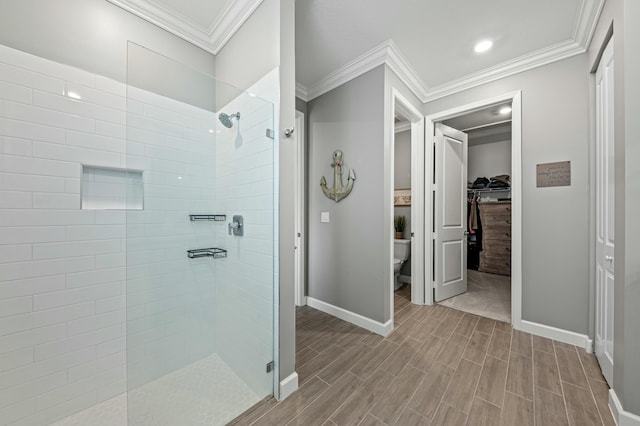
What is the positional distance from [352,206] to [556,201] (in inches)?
A: 72.8

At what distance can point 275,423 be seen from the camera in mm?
1285

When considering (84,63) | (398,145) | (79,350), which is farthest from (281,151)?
(398,145)

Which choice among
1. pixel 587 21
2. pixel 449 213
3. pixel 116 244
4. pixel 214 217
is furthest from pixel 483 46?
pixel 116 244

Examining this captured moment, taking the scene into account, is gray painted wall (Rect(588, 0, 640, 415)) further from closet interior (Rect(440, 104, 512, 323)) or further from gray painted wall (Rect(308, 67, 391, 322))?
closet interior (Rect(440, 104, 512, 323))

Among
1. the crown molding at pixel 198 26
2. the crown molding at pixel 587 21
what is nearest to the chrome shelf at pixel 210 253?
the crown molding at pixel 198 26

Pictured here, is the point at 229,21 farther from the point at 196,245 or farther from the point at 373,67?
the point at 196,245

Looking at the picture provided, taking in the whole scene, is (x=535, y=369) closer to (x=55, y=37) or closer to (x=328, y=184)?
(x=328, y=184)

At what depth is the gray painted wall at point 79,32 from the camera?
4.20 feet

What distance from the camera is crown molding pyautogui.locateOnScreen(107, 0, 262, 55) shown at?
164 centimetres

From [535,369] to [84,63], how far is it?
3.75 metres

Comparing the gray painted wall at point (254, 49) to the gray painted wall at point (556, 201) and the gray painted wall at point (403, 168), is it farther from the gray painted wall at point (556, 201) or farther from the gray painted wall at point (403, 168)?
the gray painted wall at point (403, 168)

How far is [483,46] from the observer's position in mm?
2152

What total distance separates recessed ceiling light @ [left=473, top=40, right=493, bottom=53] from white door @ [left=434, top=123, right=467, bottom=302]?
87cm

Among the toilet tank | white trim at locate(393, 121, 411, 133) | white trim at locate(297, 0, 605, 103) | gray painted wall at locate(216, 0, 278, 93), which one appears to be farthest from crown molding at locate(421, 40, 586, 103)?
gray painted wall at locate(216, 0, 278, 93)
